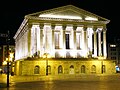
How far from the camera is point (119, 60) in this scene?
149 metres

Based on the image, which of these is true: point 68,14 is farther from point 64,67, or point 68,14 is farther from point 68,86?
point 68,86

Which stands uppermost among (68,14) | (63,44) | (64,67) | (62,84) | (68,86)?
(68,14)

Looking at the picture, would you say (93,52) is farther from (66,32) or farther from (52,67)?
(52,67)

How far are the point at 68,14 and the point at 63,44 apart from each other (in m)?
8.81

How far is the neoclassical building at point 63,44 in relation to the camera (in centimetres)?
7956

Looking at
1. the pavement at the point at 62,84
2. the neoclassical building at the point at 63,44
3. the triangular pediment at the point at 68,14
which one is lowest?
the pavement at the point at 62,84

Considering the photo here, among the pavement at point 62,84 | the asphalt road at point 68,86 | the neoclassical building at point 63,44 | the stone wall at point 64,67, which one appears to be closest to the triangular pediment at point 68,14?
the neoclassical building at point 63,44

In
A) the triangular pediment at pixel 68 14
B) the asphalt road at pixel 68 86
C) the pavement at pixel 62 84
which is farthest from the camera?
the triangular pediment at pixel 68 14

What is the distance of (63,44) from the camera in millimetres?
83875

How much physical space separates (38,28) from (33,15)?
4.89m

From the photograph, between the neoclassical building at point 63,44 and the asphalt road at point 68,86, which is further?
the neoclassical building at point 63,44

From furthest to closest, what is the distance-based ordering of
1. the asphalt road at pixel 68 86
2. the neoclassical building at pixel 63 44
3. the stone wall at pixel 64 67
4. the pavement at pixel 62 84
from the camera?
the neoclassical building at pixel 63 44 → the stone wall at pixel 64 67 → the pavement at pixel 62 84 → the asphalt road at pixel 68 86

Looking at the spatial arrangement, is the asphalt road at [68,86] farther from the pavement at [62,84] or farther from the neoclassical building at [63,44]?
the neoclassical building at [63,44]

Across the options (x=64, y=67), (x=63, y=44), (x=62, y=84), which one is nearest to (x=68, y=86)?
(x=62, y=84)
